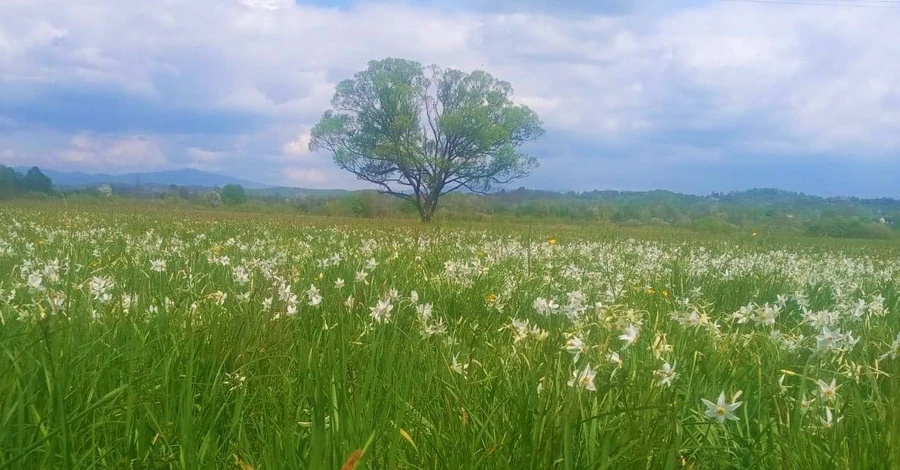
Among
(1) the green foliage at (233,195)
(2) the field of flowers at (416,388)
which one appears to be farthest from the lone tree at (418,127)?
(2) the field of flowers at (416,388)

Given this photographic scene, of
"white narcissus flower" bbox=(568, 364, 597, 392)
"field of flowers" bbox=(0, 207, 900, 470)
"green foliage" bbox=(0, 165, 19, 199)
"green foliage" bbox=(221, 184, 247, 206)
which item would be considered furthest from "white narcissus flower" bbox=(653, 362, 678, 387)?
"green foliage" bbox=(221, 184, 247, 206)

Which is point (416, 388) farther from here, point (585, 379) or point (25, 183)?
point (25, 183)

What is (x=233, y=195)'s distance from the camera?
4316 cm

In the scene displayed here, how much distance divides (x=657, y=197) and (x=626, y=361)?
76.6 ft

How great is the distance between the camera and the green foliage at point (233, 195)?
139 feet

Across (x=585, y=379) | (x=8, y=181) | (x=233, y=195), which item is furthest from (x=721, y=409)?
(x=233, y=195)

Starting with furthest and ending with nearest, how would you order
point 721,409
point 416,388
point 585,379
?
point 416,388 → point 585,379 → point 721,409

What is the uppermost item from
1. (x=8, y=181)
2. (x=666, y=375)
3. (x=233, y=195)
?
(x=8, y=181)

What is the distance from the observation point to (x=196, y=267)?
595 centimetres

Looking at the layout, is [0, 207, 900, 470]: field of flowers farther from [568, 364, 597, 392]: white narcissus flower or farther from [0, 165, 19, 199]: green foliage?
[0, 165, 19, 199]: green foliage

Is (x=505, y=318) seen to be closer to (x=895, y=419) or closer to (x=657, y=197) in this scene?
(x=895, y=419)

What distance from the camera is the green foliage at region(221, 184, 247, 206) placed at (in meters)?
42.2

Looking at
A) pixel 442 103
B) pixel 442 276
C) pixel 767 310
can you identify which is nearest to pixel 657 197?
pixel 442 276

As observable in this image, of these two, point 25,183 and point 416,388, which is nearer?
point 416,388
